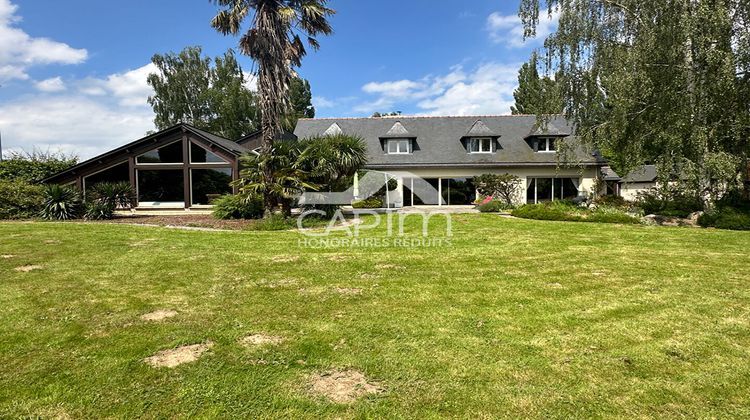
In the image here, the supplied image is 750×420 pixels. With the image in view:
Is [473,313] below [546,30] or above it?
below

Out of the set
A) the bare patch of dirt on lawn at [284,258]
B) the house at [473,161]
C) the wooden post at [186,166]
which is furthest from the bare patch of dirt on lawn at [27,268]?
the house at [473,161]

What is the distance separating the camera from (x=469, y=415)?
2.52 metres

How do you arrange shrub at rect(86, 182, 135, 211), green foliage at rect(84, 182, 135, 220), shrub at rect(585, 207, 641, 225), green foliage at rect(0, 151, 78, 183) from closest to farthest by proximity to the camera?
shrub at rect(585, 207, 641, 225) → green foliage at rect(84, 182, 135, 220) → shrub at rect(86, 182, 135, 211) → green foliage at rect(0, 151, 78, 183)

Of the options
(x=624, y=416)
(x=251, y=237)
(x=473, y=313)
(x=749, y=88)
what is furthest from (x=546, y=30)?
(x=624, y=416)

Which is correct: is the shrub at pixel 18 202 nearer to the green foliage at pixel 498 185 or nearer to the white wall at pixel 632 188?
the green foliage at pixel 498 185

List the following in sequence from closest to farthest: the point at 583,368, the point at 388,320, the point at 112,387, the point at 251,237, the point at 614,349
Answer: the point at 112,387 → the point at 583,368 → the point at 614,349 → the point at 388,320 → the point at 251,237

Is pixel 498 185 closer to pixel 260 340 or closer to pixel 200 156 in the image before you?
pixel 200 156

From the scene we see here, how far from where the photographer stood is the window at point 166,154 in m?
19.1

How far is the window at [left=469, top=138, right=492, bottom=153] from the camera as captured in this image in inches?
934

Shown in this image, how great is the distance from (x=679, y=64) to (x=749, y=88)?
7.63 feet

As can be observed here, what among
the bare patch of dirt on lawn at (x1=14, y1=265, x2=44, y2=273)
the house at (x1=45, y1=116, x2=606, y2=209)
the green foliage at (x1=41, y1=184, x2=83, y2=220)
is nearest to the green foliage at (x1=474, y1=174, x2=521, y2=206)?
the house at (x1=45, y1=116, x2=606, y2=209)

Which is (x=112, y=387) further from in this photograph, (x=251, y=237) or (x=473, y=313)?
(x=251, y=237)

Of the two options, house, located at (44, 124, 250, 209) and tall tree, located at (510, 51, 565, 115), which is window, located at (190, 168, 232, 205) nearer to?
house, located at (44, 124, 250, 209)

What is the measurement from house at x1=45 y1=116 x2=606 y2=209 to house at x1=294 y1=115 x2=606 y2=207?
6 cm
